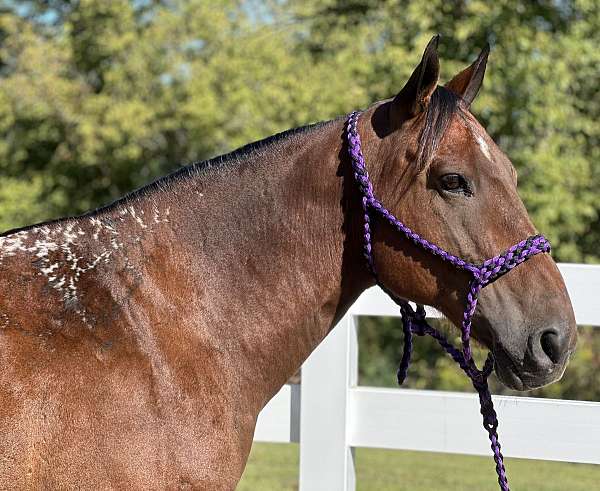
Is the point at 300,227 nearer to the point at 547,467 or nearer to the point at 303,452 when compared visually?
the point at 303,452

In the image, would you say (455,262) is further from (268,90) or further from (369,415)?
(268,90)

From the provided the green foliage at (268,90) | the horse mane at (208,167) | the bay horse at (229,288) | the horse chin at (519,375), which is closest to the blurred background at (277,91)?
the green foliage at (268,90)

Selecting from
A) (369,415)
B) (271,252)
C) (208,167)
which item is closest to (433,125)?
(271,252)

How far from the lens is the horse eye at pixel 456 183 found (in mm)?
2389

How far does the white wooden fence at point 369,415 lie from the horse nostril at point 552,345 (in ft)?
4.24

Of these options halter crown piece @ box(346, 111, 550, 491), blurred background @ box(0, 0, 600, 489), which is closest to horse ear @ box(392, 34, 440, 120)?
halter crown piece @ box(346, 111, 550, 491)

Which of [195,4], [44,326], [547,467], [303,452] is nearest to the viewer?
[44,326]

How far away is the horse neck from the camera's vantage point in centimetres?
249

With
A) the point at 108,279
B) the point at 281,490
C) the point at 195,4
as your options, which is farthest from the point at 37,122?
the point at 108,279

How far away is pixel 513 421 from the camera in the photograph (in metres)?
3.56

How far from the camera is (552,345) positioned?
2.29 m

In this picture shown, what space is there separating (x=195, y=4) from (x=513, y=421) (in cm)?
1283

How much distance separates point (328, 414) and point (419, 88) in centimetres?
189

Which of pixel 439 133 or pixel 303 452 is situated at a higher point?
pixel 439 133
